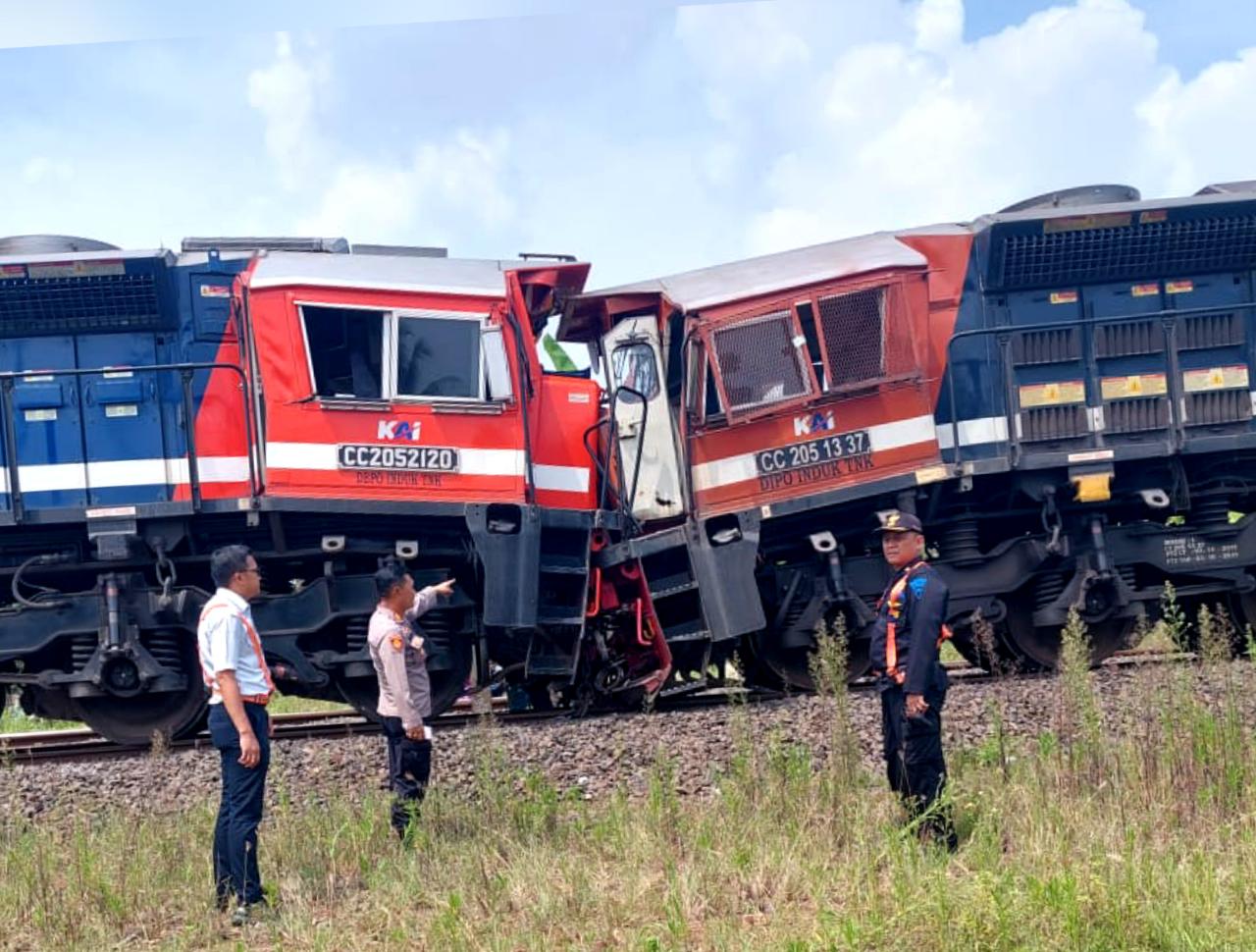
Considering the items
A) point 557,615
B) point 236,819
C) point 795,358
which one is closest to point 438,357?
point 557,615

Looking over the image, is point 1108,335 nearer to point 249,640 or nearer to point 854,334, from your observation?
point 854,334

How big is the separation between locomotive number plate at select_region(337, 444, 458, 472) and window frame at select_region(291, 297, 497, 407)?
0.34 m

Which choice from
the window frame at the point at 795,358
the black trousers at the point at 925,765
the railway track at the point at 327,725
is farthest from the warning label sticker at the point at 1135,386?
the black trousers at the point at 925,765

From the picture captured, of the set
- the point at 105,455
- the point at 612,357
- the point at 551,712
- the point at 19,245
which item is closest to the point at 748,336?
the point at 612,357

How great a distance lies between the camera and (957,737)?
7.81m

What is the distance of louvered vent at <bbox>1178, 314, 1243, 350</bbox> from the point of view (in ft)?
35.9

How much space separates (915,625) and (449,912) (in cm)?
236

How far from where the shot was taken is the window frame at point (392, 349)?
31.8 ft

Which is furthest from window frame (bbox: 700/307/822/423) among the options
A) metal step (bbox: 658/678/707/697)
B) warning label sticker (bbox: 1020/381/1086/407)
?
metal step (bbox: 658/678/707/697)

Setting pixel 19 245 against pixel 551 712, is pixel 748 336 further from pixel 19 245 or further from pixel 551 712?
pixel 19 245

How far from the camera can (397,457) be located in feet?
32.2

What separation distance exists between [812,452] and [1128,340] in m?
2.97

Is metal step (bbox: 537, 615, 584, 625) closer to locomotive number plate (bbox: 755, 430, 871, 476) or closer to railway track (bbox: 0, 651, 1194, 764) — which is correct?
railway track (bbox: 0, 651, 1194, 764)

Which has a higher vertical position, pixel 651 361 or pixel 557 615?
pixel 651 361
